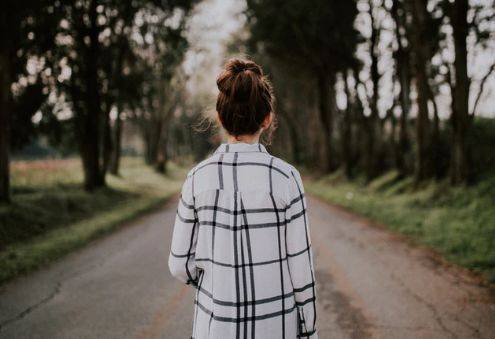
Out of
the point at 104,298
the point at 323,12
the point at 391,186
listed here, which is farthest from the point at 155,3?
the point at 104,298

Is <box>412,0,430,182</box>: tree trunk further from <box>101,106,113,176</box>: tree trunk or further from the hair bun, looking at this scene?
<box>101,106,113,176</box>: tree trunk

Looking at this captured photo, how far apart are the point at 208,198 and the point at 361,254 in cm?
591

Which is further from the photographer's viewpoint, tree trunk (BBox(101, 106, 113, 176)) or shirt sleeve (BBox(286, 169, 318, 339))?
tree trunk (BBox(101, 106, 113, 176))

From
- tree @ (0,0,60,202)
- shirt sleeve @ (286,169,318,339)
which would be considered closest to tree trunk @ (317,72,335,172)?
tree @ (0,0,60,202)

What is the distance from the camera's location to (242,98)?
5.87 ft

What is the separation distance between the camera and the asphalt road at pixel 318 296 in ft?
13.6

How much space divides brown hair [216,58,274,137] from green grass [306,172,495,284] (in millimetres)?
5134

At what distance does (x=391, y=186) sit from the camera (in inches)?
627

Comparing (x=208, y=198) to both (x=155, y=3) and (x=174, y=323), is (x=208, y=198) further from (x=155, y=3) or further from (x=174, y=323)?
(x=155, y=3)

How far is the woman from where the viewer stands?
1.80 metres

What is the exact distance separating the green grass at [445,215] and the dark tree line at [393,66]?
756 millimetres

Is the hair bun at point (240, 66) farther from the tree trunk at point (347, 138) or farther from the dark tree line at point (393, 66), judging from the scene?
the tree trunk at point (347, 138)

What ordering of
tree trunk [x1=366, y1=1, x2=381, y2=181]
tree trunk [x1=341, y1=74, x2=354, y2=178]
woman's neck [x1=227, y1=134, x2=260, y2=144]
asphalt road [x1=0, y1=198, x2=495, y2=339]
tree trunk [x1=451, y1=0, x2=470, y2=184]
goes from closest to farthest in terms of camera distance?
woman's neck [x1=227, y1=134, x2=260, y2=144]
asphalt road [x1=0, y1=198, x2=495, y2=339]
tree trunk [x1=451, y1=0, x2=470, y2=184]
tree trunk [x1=366, y1=1, x2=381, y2=181]
tree trunk [x1=341, y1=74, x2=354, y2=178]

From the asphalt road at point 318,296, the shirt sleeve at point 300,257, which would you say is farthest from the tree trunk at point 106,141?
the shirt sleeve at point 300,257
